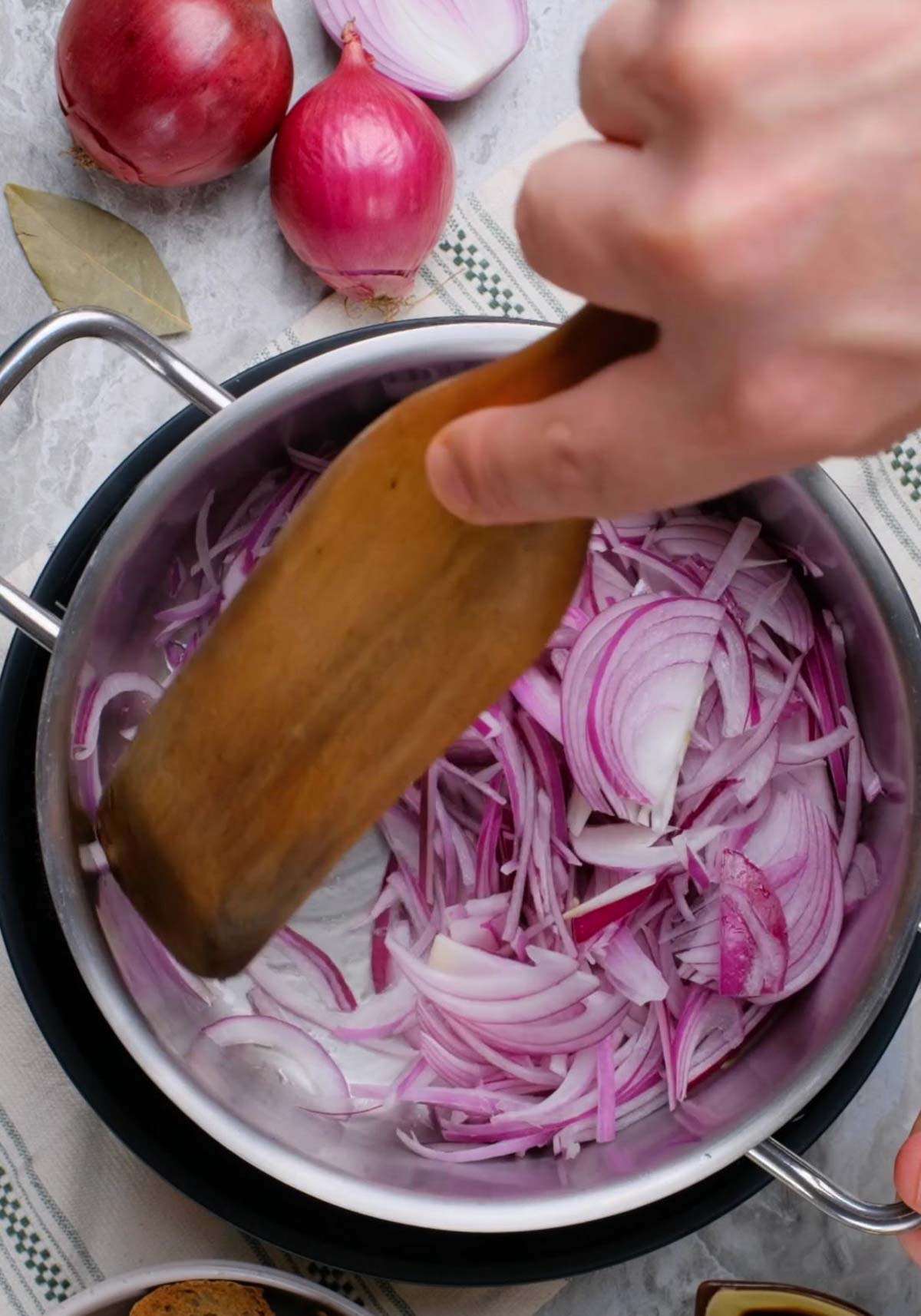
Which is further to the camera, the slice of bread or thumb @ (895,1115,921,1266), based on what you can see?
the slice of bread

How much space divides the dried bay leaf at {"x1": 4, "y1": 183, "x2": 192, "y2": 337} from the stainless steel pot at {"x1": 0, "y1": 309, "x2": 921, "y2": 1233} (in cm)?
21

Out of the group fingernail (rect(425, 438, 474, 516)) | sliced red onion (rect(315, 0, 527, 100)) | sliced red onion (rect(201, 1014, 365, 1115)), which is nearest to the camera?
fingernail (rect(425, 438, 474, 516))

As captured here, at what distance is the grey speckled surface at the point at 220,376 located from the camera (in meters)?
0.89

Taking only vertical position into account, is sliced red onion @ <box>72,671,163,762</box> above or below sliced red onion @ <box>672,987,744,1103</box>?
above

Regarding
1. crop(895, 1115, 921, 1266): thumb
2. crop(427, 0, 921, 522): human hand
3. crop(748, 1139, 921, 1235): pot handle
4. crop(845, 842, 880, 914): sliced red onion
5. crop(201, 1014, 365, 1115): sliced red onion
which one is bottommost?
crop(895, 1115, 921, 1266): thumb

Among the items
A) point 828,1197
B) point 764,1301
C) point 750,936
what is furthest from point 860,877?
point 764,1301

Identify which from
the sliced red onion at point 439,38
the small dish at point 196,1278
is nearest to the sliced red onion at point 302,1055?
the small dish at point 196,1278

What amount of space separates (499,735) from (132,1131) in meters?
0.34

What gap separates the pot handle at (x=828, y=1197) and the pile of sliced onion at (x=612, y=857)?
0.26 ft

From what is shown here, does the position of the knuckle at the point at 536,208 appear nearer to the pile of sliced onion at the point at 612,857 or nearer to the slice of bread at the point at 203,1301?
the pile of sliced onion at the point at 612,857

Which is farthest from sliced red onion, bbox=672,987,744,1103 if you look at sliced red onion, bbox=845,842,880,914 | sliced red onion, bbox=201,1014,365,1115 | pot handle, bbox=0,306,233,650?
pot handle, bbox=0,306,233,650

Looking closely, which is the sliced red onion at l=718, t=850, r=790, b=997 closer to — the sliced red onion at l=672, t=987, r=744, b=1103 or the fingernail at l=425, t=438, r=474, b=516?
the sliced red onion at l=672, t=987, r=744, b=1103

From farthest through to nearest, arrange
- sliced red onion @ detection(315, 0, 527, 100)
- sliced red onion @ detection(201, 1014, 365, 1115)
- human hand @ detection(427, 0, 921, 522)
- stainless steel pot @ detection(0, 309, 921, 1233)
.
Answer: sliced red onion @ detection(315, 0, 527, 100) → sliced red onion @ detection(201, 1014, 365, 1115) → stainless steel pot @ detection(0, 309, 921, 1233) → human hand @ detection(427, 0, 921, 522)

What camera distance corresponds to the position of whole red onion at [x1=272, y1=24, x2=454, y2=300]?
0.83m
